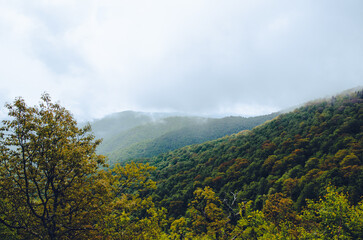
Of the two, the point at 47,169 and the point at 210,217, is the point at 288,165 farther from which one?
the point at 47,169

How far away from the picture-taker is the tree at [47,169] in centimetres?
860

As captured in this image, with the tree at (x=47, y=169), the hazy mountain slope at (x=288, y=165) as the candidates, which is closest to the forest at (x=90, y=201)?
the tree at (x=47, y=169)

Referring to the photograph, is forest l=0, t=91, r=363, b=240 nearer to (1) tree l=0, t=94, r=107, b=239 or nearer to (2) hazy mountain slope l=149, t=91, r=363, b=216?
(1) tree l=0, t=94, r=107, b=239

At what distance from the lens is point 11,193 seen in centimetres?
884

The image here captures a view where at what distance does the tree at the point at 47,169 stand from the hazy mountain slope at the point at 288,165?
44.9 m

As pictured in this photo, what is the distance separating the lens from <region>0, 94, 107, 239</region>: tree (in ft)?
28.2

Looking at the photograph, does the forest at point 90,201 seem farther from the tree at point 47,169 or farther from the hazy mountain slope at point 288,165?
the hazy mountain slope at point 288,165

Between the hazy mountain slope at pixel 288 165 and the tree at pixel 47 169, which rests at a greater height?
the tree at pixel 47 169

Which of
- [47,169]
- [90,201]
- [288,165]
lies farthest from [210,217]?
[288,165]

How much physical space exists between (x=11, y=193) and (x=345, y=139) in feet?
299

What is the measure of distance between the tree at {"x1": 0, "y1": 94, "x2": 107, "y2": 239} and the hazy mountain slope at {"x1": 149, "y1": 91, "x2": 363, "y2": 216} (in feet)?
147

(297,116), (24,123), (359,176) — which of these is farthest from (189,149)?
(24,123)

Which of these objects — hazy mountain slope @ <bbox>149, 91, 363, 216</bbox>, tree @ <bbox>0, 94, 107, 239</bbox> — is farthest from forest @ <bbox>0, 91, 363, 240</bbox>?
hazy mountain slope @ <bbox>149, 91, 363, 216</bbox>

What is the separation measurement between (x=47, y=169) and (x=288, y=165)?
3278 inches
